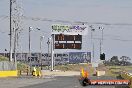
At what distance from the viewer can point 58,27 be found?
284ft

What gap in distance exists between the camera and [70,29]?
8194cm

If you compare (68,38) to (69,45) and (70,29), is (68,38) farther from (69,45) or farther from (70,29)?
(70,29)

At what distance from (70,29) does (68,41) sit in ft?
32.6

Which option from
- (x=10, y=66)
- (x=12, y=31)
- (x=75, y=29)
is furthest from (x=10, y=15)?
(x=75, y=29)

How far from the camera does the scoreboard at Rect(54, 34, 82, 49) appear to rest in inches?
2807

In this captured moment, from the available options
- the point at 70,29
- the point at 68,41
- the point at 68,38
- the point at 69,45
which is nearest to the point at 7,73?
the point at 69,45

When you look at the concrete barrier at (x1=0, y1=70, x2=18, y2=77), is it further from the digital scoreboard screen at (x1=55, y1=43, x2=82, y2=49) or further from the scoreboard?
the digital scoreboard screen at (x1=55, y1=43, x2=82, y2=49)

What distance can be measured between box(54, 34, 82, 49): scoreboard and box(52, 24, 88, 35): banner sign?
4.19 m

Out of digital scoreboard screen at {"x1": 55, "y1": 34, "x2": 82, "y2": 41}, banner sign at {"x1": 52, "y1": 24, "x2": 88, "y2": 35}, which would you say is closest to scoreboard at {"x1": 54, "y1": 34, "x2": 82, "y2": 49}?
digital scoreboard screen at {"x1": 55, "y1": 34, "x2": 82, "y2": 41}

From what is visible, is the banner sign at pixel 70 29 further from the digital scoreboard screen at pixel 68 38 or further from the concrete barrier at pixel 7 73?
the concrete barrier at pixel 7 73

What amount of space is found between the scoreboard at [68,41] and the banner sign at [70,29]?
4.19m

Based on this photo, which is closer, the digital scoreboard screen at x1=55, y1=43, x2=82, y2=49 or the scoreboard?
the digital scoreboard screen at x1=55, y1=43, x2=82, y2=49

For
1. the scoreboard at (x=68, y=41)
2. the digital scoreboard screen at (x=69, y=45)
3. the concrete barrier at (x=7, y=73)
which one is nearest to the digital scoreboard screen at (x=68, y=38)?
the scoreboard at (x=68, y=41)

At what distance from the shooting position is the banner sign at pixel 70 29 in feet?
267
